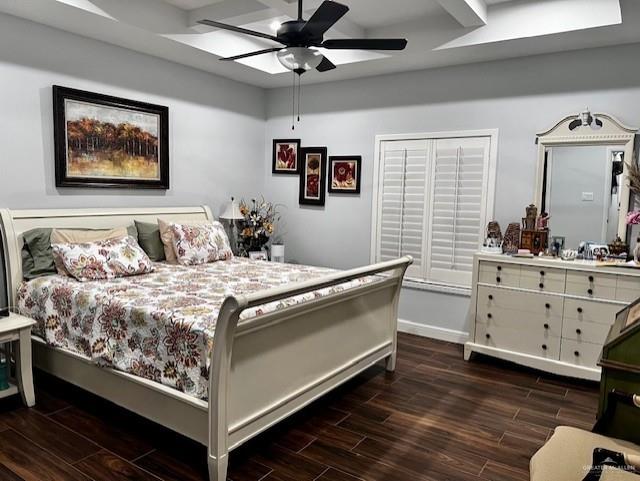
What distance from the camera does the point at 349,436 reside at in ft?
9.19

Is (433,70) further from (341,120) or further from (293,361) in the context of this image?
(293,361)

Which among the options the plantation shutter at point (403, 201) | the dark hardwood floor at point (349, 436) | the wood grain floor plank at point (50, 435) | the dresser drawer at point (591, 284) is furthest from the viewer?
the plantation shutter at point (403, 201)

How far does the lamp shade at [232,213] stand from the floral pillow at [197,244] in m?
0.53

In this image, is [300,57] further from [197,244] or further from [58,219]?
[58,219]

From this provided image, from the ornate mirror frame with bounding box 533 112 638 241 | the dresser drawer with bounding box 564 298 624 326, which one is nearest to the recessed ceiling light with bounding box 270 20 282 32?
the ornate mirror frame with bounding box 533 112 638 241

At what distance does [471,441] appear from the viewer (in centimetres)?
279

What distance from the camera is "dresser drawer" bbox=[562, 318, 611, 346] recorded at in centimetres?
352

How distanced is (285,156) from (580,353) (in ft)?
11.7

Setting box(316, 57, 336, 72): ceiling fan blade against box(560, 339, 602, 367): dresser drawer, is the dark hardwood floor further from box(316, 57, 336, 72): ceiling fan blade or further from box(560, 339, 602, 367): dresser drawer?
box(316, 57, 336, 72): ceiling fan blade

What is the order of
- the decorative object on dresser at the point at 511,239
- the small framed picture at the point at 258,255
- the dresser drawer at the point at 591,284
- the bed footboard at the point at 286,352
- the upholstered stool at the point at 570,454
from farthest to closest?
1. the small framed picture at the point at 258,255
2. the decorative object on dresser at the point at 511,239
3. the dresser drawer at the point at 591,284
4. the bed footboard at the point at 286,352
5. the upholstered stool at the point at 570,454

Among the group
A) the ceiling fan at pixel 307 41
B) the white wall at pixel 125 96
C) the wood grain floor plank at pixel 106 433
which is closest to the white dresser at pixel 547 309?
the ceiling fan at pixel 307 41

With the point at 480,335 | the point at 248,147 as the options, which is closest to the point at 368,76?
the point at 248,147

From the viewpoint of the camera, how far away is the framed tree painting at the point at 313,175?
5273 millimetres

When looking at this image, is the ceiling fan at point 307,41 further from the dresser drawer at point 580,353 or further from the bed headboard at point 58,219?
the dresser drawer at point 580,353
